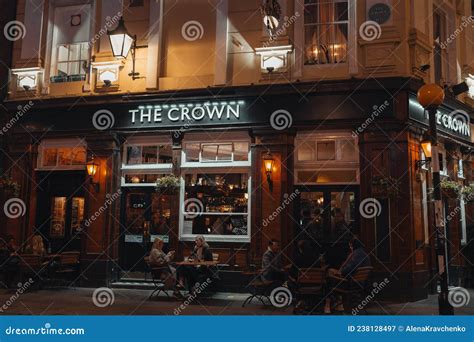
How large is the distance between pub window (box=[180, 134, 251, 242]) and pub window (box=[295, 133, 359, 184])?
1.35 meters

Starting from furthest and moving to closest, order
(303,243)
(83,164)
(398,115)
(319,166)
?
(83,164)
(319,166)
(398,115)
(303,243)

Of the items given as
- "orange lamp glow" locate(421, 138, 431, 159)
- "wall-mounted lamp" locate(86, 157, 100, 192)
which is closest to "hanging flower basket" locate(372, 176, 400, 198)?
"orange lamp glow" locate(421, 138, 431, 159)

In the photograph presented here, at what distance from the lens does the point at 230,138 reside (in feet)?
42.0

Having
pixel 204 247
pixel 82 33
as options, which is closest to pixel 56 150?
pixel 82 33

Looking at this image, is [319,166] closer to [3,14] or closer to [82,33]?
[82,33]

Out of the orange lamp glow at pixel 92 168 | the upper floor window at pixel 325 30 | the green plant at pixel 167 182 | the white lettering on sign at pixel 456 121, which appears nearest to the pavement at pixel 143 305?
the green plant at pixel 167 182

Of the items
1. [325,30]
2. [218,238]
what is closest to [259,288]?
[218,238]

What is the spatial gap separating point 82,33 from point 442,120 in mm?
10415

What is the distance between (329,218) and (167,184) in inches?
163

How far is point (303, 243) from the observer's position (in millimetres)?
9812

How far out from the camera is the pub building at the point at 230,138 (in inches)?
460

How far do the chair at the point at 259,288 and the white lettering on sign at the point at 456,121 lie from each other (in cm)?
612

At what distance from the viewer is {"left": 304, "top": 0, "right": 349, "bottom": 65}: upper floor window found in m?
12.5

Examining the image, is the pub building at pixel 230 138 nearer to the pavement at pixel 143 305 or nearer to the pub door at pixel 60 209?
the pub door at pixel 60 209
